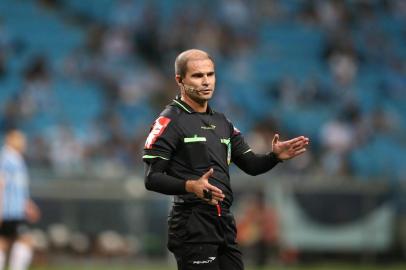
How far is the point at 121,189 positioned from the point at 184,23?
6.25 m

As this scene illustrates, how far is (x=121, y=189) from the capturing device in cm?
1775

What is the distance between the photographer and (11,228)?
13.4 metres

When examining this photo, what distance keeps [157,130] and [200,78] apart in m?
0.45

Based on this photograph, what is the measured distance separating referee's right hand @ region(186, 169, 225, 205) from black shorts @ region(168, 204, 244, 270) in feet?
1.62

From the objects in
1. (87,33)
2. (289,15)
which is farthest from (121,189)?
(289,15)

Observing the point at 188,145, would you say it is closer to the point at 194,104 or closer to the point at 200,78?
the point at 194,104

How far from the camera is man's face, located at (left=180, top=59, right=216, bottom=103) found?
21.5 feet

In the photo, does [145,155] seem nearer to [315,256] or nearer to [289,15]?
[315,256]

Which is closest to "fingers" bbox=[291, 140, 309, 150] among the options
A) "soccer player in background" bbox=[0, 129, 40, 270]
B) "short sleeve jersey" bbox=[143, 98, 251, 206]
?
"short sleeve jersey" bbox=[143, 98, 251, 206]

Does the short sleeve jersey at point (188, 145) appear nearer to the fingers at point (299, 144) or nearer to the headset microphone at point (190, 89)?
the headset microphone at point (190, 89)

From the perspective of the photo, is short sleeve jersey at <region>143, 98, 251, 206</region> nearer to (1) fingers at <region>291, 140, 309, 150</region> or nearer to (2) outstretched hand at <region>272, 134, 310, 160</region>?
(2) outstretched hand at <region>272, 134, 310, 160</region>

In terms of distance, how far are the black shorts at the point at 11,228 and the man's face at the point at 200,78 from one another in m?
7.34

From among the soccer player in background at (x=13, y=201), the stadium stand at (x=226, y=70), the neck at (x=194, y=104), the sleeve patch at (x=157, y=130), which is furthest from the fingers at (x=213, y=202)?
the stadium stand at (x=226, y=70)

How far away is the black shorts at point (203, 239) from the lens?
653 cm
